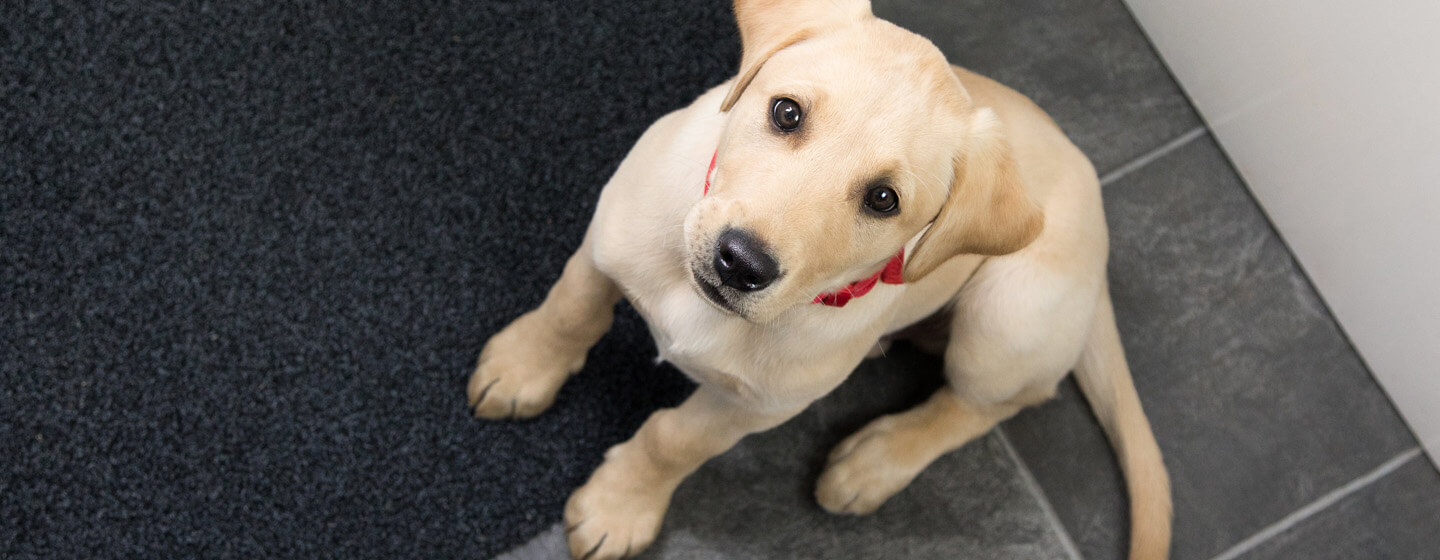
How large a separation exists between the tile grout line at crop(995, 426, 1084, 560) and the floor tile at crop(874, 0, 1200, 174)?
76 cm

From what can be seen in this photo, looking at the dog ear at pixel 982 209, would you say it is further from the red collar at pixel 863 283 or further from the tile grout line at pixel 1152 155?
the tile grout line at pixel 1152 155

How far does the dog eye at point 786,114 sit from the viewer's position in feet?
4.43

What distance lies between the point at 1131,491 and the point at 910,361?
56 cm

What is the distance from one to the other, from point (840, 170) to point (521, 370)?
110 cm

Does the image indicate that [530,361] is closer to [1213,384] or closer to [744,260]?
[744,260]

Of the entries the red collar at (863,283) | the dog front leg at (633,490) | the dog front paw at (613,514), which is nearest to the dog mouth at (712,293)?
the red collar at (863,283)

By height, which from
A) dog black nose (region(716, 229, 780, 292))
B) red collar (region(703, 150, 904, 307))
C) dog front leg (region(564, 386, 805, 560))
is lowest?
dog front leg (region(564, 386, 805, 560))

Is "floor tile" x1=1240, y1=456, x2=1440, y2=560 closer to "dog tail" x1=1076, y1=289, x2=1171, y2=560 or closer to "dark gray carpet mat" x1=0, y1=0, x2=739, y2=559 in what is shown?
"dog tail" x1=1076, y1=289, x2=1171, y2=560

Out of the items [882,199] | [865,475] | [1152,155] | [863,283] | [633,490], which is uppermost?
[882,199]

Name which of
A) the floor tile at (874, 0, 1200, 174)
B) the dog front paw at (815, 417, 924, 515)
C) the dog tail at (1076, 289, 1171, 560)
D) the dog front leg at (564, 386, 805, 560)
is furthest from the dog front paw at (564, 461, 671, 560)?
the floor tile at (874, 0, 1200, 174)

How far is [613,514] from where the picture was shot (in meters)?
2.14

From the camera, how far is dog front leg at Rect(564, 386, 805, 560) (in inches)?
77.8

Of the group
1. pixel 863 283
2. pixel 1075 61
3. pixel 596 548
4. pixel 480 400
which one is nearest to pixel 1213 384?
pixel 1075 61

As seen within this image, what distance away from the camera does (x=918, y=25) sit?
2689 mm
